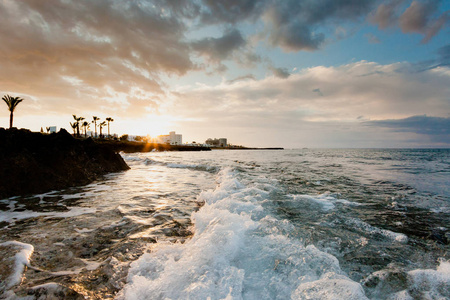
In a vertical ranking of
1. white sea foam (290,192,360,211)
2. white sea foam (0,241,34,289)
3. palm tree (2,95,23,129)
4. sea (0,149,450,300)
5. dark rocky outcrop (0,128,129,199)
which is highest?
palm tree (2,95,23,129)

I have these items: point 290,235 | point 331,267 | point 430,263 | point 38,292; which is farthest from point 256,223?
point 38,292

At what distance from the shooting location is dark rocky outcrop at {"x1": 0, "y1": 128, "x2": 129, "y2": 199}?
7.50 meters

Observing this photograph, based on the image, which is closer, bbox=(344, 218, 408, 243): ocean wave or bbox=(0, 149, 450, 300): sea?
bbox=(0, 149, 450, 300): sea

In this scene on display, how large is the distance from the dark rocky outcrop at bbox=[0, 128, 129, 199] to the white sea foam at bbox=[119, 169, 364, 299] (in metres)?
7.68

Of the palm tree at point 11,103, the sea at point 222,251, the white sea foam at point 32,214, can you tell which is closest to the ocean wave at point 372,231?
the sea at point 222,251

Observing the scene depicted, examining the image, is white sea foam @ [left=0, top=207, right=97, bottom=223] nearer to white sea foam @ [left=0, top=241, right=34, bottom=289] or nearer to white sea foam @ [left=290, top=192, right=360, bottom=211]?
white sea foam @ [left=0, top=241, right=34, bottom=289]

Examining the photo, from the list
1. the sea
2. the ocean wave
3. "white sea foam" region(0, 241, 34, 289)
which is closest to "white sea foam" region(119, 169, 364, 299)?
the sea

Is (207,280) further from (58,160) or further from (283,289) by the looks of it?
(58,160)

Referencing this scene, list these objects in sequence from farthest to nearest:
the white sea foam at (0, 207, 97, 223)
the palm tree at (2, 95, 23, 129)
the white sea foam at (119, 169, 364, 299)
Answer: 1. the palm tree at (2, 95, 23, 129)
2. the white sea foam at (0, 207, 97, 223)
3. the white sea foam at (119, 169, 364, 299)

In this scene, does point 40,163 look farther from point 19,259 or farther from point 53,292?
point 53,292

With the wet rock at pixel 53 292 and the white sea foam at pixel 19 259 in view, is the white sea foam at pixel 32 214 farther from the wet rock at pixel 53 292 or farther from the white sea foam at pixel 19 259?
the wet rock at pixel 53 292

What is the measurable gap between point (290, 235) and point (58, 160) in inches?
433

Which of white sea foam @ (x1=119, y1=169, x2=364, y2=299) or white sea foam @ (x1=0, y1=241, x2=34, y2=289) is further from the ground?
white sea foam @ (x1=0, y1=241, x2=34, y2=289)

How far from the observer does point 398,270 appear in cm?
309
